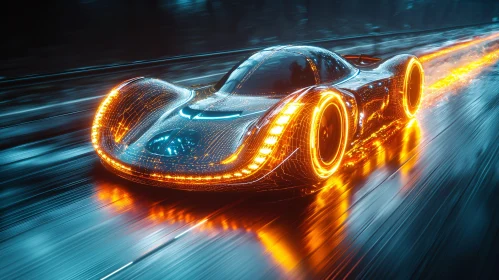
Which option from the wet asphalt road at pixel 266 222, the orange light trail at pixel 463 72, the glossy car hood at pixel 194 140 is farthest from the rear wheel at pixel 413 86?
the orange light trail at pixel 463 72

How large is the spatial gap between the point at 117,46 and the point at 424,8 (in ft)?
123

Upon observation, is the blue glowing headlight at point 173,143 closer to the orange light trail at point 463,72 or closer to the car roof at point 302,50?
the car roof at point 302,50

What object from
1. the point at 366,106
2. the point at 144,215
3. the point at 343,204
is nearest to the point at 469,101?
the point at 366,106

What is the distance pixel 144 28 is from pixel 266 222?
634 inches

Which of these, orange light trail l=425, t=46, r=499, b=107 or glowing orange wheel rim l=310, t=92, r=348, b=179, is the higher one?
glowing orange wheel rim l=310, t=92, r=348, b=179

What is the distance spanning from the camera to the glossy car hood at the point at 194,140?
3184 millimetres

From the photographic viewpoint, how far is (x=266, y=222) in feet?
9.78

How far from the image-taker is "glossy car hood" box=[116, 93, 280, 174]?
3.18m

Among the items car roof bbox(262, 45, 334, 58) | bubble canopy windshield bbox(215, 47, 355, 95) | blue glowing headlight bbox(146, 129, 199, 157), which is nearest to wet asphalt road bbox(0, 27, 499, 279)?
blue glowing headlight bbox(146, 129, 199, 157)

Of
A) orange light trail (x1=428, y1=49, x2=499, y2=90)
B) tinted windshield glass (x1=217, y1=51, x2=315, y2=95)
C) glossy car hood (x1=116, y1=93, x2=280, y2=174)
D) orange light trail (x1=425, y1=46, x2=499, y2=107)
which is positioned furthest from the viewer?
orange light trail (x1=428, y1=49, x2=499, y2=90)

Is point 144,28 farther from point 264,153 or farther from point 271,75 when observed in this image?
point 264,153

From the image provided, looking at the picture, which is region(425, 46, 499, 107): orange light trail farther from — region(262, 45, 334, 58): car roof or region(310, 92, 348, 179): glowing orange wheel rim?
region(310, 92, 348, 179): glowing orange wheel rim

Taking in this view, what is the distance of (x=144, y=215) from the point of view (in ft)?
10.1

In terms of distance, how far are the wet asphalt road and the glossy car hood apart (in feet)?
0.89
